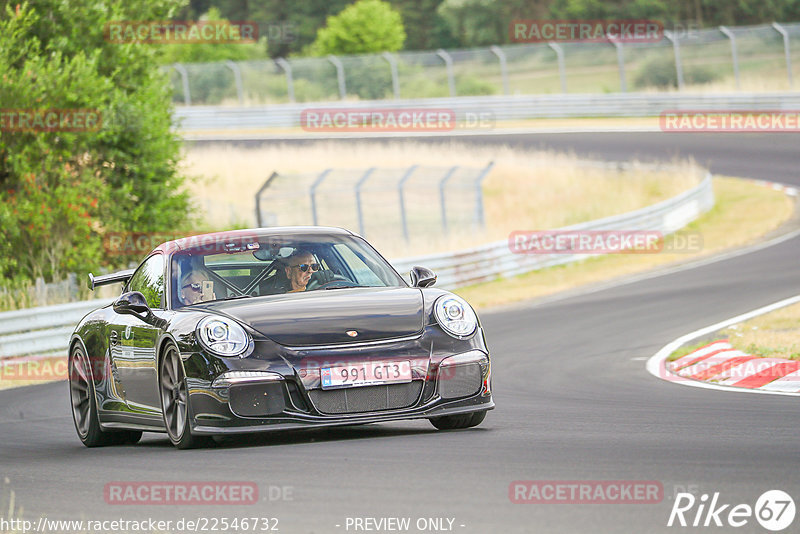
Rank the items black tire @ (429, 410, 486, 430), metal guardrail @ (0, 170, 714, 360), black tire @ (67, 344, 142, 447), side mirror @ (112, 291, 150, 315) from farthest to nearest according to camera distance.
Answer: metal guardrail @ (0, 170, 714, 360) < black tire @ (67, 344, 142, 447) < side mirror @ (112, 291, 150, 315) < black tire @ (429, 410, 486, 430)

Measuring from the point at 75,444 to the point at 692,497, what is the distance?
5.35 meters

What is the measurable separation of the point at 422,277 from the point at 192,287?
4.80ft

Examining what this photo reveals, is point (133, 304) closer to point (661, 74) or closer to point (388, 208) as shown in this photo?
point (388, 208)

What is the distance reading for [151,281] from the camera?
345 inches

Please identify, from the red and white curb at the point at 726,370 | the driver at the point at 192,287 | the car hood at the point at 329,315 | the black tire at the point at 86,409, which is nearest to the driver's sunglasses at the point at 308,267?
the car hood at the point at 329,315

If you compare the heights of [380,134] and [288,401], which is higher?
[288,401]

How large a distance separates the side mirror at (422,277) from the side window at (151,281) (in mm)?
1626

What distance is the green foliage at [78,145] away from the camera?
2028 centimetres

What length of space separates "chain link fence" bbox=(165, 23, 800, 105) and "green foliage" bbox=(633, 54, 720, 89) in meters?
0.03

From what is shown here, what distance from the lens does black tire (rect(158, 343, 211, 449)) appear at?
24.8ft

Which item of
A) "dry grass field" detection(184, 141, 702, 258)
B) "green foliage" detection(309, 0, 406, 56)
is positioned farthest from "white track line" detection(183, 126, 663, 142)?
"green foliage" detection(309, 0, 406, 56)

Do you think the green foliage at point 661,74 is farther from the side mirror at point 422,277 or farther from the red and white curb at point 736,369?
the side mirror at point 422,277

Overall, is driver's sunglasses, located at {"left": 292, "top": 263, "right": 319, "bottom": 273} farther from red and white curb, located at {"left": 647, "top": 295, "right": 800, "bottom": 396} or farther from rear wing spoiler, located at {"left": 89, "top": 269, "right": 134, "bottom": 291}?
red and white curb, located at {"left": 647, "top": 295, "right": 800, "bottom": 396}

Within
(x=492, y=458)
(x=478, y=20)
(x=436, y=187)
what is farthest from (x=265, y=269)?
(x=478, y=20)
